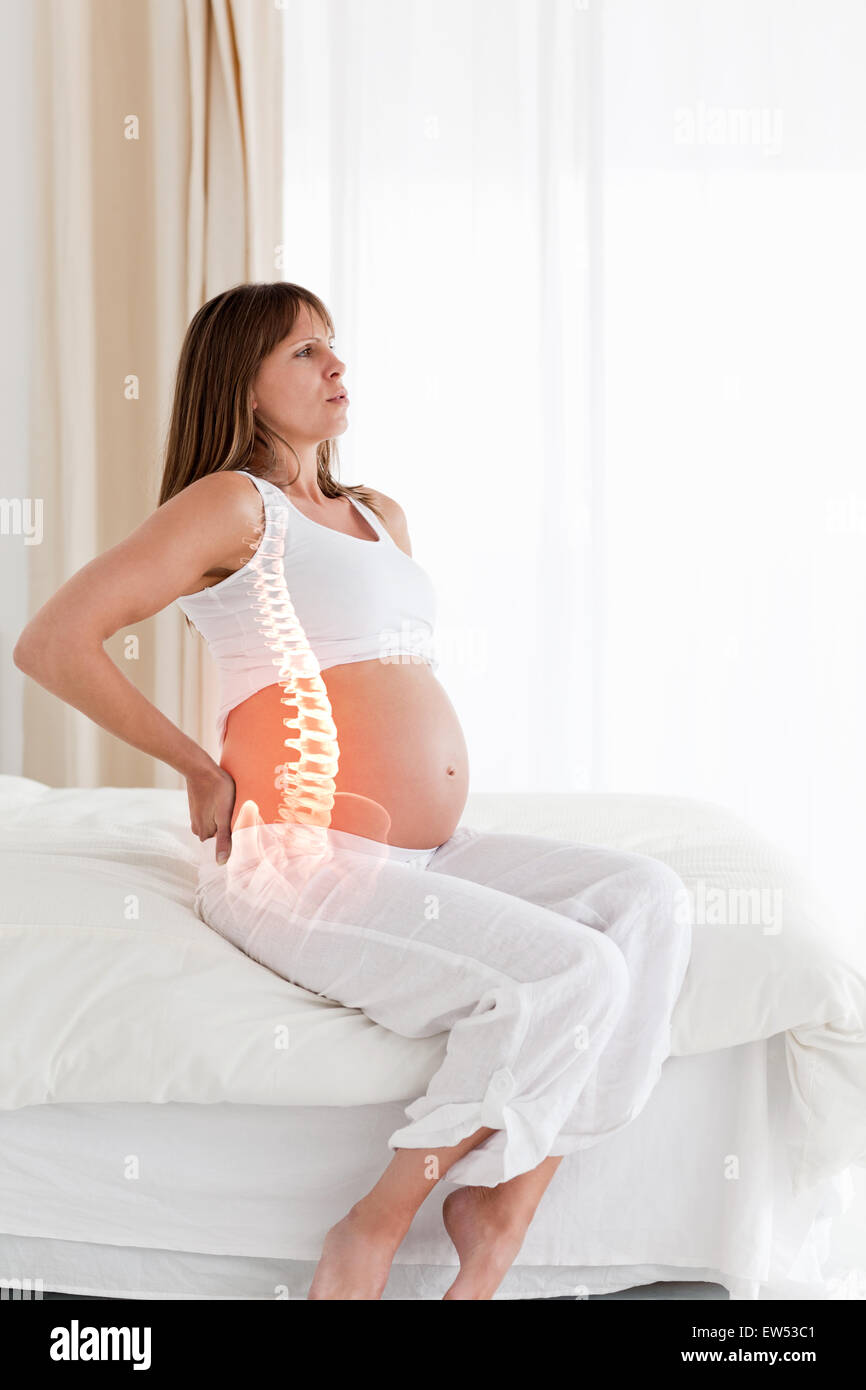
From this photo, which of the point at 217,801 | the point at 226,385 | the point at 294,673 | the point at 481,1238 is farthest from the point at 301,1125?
the point at 226,385

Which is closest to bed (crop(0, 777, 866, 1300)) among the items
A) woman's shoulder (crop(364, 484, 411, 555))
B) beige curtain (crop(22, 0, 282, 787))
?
woman's shoulder (crop(364, 484, 411, 555))

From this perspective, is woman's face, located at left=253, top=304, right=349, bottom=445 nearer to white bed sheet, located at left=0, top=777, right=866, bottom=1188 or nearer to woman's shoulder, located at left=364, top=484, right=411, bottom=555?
woman's shoulder, located at left=364, top=484, right=411, bottom=555

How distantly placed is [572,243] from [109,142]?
1.20 metres

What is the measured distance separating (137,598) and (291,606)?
178mm

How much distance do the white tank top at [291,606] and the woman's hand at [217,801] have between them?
8 cm

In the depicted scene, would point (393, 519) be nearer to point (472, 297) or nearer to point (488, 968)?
point (488, 968)

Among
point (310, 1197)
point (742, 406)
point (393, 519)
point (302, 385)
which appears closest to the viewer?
point (310, 1197)

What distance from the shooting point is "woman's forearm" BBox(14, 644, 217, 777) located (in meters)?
1.21

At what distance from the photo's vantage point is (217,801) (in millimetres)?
1296

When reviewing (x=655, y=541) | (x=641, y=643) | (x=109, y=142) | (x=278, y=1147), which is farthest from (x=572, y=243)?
(x=278, y=1147)

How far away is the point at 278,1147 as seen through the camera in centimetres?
119

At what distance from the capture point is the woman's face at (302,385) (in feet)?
4.56

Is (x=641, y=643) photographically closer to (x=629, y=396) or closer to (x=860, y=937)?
(x=629, y=396)

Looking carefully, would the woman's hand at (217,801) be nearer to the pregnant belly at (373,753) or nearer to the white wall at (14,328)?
the pregnant belly at (373,753)
